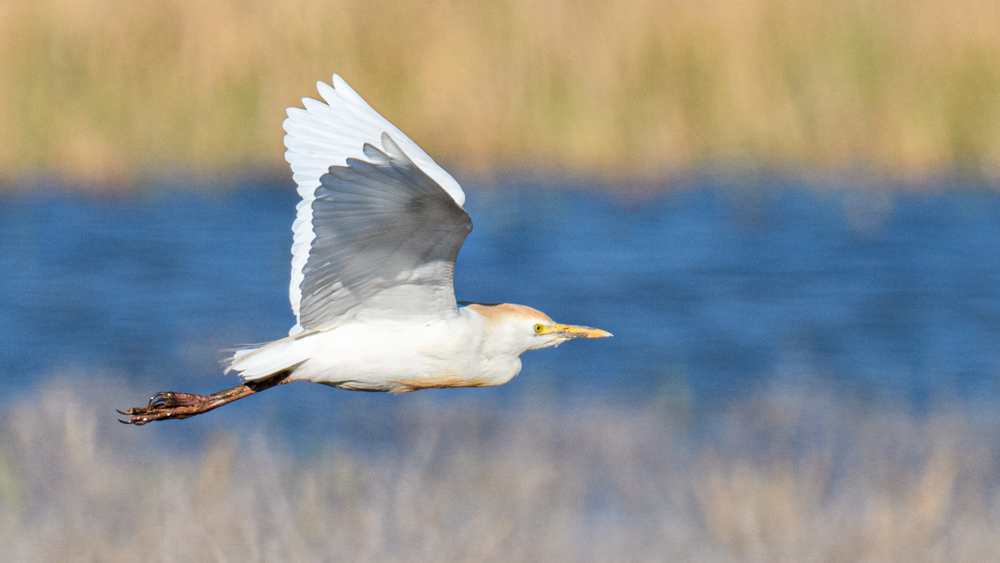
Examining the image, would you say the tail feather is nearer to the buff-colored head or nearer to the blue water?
the buff-colored head

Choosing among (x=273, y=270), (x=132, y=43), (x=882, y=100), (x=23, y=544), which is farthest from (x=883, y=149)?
(x=23, y=544)

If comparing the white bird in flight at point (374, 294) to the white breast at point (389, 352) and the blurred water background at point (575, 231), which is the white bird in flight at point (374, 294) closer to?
the white breast at point (389, 352)

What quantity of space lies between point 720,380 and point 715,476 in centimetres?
223

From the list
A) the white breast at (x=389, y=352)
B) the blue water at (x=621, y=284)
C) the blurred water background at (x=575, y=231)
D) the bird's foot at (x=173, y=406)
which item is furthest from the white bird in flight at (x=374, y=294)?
the blue water at (x=621, y=284)

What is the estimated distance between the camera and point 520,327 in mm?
5137

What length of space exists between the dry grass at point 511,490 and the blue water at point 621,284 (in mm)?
626

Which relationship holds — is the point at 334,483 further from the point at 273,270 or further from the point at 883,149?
the point at 883,149

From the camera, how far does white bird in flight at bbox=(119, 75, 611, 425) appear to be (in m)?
4.30

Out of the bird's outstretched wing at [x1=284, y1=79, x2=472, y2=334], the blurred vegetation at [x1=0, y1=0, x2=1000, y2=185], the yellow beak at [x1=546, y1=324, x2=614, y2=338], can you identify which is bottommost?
the yellow beak at [x1=546, y1=324, x2=614, y2=338]

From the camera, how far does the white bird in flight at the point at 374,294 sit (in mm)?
4301

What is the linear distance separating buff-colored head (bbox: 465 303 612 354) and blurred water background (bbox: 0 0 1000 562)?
2.32m

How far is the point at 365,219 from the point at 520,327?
1.04 m

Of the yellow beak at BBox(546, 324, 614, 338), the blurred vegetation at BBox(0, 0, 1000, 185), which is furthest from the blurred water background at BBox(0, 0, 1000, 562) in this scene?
the yellow beak at BBox(546, 324, 614, 338)

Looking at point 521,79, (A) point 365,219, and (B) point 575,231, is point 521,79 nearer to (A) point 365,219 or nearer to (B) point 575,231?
(B) point 575,231
